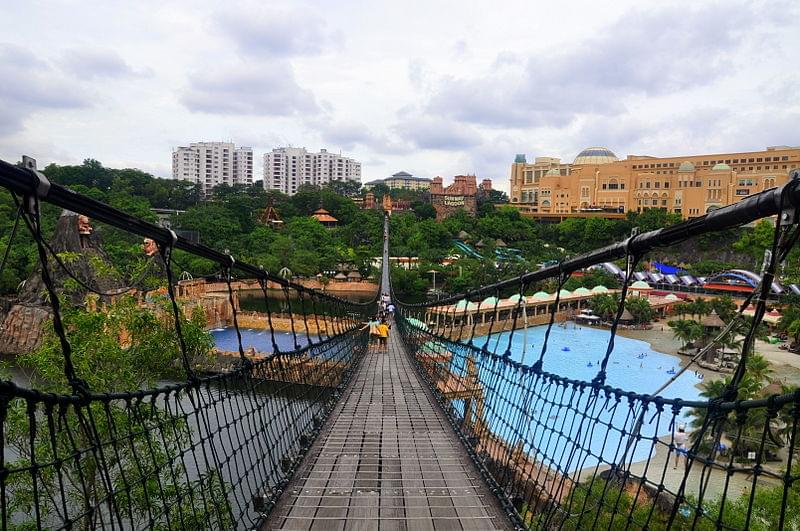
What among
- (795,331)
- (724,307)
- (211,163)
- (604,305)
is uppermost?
(211,163)

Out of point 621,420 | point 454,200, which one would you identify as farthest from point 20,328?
point 454,200

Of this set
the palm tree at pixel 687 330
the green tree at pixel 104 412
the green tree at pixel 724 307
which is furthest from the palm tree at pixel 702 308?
the green tree at pixel 104 412

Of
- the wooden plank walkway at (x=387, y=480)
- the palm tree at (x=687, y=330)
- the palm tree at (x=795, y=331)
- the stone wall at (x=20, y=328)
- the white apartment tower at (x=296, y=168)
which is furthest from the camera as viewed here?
the white apartment tower at (x=296, y=168)

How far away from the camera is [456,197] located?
31.5m

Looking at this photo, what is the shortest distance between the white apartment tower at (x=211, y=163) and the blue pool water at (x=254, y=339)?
3359 centimetres

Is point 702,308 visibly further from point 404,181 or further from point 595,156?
point 404,181

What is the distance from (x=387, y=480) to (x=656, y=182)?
2670 cm

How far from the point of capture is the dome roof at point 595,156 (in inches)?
1223

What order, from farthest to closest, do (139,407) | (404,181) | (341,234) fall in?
(404,181)
(341,234)
(139,407)

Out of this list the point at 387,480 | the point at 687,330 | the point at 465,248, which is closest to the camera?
the point at 387,480

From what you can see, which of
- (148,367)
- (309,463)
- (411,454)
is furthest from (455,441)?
(148,367)

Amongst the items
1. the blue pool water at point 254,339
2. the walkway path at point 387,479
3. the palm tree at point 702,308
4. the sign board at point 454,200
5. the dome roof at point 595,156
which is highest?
the dome roof at point 595,156

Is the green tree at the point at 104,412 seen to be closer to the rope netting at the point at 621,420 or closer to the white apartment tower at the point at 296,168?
the rope netting at the point at 621,420

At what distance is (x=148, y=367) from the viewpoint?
423 centimetres
